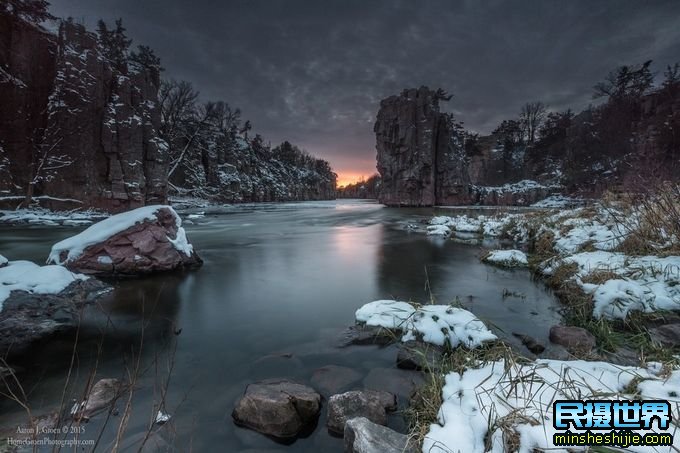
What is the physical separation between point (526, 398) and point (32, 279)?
7.19 meters

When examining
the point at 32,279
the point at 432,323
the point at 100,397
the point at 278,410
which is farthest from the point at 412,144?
the point at 100,397

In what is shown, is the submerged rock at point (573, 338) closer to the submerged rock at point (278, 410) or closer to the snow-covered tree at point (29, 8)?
the submerged rock at point (278, 410)

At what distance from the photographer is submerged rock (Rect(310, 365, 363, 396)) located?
10.3 feet

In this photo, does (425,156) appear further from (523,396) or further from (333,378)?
(523,396)

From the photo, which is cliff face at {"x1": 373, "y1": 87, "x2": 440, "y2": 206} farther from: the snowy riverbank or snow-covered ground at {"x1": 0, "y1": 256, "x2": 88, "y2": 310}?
snow-covered ground at {"x1": 0, "y1": 256, "x2": 88, "y2": 310}

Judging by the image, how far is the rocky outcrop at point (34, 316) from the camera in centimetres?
391

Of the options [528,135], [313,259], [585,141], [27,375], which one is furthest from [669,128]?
[528,135]

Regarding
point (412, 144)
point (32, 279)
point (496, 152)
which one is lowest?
point (32, 279)

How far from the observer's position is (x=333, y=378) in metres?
3.29

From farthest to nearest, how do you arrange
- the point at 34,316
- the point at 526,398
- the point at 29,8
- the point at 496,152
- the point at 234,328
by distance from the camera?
the point at 496,152
the point at 29,8
the point at 234,328
the point at 34,316
the point at 526,398

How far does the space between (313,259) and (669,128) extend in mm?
31025

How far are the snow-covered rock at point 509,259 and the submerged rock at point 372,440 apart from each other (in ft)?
25.0

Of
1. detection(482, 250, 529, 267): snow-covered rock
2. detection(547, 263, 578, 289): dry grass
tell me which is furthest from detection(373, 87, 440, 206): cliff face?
detection(547, 263, 578, 289): dry grass

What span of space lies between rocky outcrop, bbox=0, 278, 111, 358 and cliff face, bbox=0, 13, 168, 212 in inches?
855
